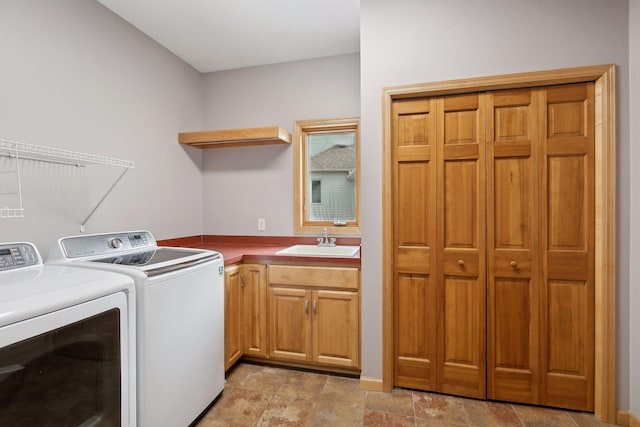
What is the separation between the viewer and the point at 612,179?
1.69m

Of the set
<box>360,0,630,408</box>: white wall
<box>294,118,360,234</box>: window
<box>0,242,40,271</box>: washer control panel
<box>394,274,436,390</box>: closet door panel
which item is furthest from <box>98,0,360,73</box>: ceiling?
<box>394,274,436,390</box>: closet door panel

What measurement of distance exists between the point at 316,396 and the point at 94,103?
2.38 metres

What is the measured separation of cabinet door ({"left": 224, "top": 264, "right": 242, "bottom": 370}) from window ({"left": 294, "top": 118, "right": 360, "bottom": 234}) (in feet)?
2.55

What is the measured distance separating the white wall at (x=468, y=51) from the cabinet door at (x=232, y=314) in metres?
0.94

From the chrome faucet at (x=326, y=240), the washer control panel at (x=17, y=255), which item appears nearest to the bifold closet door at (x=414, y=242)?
the chrome faucet at (x=326, y=240)

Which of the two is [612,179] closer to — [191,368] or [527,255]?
[527,255]

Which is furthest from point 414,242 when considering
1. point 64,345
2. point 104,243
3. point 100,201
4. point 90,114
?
point 90,114

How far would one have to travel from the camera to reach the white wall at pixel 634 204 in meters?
1.64

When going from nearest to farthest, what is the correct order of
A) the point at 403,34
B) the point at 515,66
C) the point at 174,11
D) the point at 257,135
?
1. the point at 515,66
2. the point at 403,34
3. the point at 174,11
4. the point at 257,135

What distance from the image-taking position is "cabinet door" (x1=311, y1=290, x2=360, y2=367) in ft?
7.10

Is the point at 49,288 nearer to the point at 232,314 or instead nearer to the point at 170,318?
the point at 170,318

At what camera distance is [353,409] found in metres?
1.86

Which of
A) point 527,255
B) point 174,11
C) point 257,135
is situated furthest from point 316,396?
point 174,11

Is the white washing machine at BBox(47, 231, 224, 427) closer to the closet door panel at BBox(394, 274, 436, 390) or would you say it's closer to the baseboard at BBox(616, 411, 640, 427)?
the closet door panel at BBox(394, 274, 436, 390)
